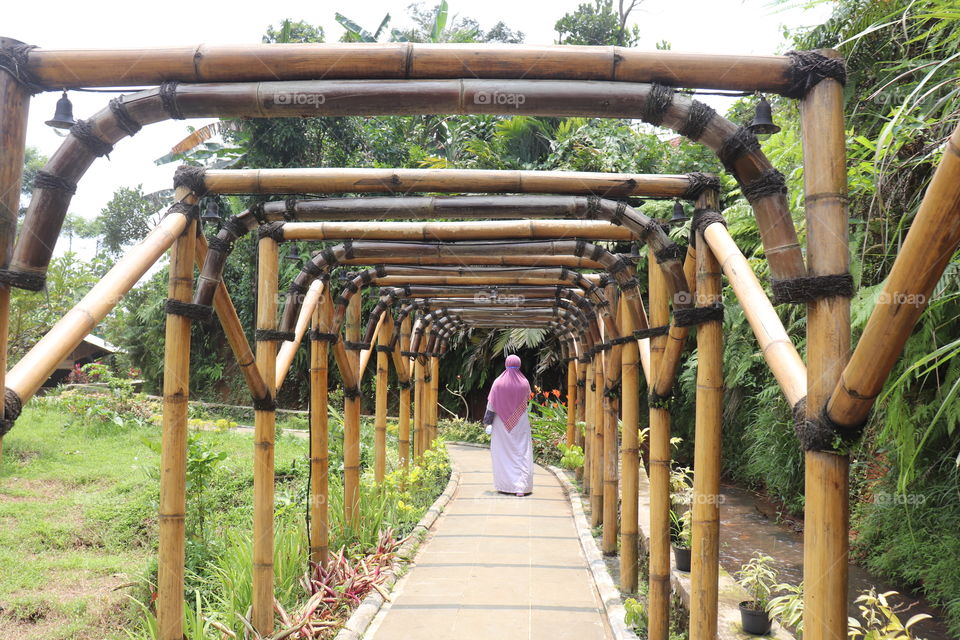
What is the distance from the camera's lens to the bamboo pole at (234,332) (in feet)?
12.5

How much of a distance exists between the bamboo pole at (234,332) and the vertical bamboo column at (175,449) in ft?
0.75

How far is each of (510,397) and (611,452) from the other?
140 inches

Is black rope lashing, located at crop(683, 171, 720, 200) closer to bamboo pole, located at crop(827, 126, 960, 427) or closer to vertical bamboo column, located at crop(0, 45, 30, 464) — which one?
bamboo pole, located at crop(827, 126, 960, 427)

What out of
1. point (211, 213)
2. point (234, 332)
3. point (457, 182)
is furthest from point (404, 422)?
point (211, 213)

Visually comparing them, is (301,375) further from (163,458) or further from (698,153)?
(163,458)

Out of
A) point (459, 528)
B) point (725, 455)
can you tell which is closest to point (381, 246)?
point (459, 528)

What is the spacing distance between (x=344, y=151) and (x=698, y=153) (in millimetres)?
7039

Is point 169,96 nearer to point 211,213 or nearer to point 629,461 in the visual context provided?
point 211,213

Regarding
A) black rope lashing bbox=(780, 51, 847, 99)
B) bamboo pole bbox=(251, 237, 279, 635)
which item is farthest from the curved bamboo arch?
bamboo pole bbox=(251, 237, 279, 635)

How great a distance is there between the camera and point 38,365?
2.34 metres

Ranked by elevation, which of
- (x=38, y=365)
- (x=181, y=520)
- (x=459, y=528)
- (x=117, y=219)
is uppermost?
Result: (x=117, y=219)

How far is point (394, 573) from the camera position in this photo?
5.91 metres

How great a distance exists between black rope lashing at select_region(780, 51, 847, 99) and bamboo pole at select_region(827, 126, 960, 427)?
0.75 m

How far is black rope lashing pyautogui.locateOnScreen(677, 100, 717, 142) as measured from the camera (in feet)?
8.54
